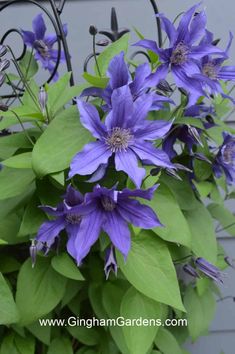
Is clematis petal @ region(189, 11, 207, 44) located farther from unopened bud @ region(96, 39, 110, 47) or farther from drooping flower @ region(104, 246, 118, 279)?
drooping flower @ region(104, 246, 118, 279)

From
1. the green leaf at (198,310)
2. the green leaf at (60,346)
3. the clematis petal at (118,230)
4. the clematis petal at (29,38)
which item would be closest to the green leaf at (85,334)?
the green leaf at (60,346)

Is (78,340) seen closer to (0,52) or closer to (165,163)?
(165,163)

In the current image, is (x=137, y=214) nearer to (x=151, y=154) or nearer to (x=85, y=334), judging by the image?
(x=151, y=154)

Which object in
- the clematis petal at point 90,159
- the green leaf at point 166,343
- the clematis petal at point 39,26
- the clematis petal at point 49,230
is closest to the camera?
the clematis petal at point 90,159

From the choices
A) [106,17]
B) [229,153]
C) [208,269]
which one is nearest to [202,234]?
[208,269]

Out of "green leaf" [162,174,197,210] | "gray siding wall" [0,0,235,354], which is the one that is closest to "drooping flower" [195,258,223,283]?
"green leaf" [162,174,197,210]

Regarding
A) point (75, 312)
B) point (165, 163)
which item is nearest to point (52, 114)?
point (165, 163)

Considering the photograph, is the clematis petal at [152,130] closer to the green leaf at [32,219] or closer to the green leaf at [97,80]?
the green leaf at [97,80]
